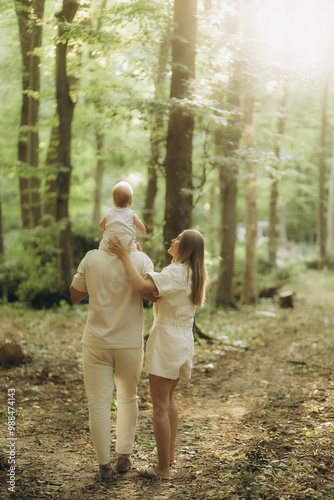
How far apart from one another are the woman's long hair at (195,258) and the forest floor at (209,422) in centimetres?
157

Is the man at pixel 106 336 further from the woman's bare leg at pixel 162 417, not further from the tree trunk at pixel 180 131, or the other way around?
the tree trunk at pixel 180 131

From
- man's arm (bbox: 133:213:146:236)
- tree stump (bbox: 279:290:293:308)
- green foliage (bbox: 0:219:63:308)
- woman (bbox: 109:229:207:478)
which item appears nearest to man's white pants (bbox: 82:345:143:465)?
woman (bbox: 109:229:207:478)

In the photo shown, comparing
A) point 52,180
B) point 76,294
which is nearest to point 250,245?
point 52,180

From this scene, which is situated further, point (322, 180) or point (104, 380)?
point (322, 180)

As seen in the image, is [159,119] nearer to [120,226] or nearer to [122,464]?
[120,226]

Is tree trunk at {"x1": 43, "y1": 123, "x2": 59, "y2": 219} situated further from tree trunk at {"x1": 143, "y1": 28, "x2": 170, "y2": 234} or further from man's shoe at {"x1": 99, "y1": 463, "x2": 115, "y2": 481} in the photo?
man's shoe at {"x1": 99, "y1": 463, "x2": 115, "y2": 481}

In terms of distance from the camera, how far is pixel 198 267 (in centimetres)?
441

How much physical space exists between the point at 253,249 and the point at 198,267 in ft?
40.0

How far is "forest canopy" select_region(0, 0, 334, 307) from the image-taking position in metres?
8.45

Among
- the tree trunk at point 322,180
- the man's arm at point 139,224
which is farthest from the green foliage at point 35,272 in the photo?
the tree trunk at point 322,180

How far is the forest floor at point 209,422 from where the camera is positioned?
423 centimetres

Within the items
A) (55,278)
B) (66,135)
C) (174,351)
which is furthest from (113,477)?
(55,278)

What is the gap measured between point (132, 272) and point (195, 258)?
0.57 m

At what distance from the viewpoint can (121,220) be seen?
4.31m
